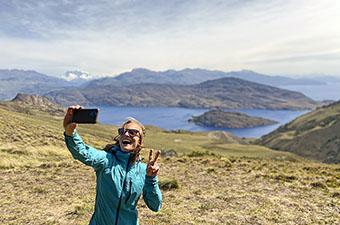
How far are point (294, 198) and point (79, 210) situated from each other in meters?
8.82

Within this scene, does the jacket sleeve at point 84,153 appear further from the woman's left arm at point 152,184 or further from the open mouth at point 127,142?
the woman's left arm at point 152,184

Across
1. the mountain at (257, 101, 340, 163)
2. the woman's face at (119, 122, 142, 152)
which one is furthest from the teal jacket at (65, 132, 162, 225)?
the mountain at (257, 101, 340, 163)

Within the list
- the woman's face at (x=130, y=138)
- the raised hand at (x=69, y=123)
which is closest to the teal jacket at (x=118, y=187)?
the woman's face at (x=130, y=138)

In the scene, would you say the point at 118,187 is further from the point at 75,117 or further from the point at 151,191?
the point at 75,117

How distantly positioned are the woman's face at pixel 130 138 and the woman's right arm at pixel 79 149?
0.95 feet

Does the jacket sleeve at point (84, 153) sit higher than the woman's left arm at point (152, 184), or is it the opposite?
the jacket sleeve at point (84, 153)

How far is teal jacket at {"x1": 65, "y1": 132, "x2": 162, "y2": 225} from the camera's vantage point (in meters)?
5.00

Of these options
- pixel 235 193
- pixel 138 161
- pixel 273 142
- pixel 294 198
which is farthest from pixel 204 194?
pixel 273 142

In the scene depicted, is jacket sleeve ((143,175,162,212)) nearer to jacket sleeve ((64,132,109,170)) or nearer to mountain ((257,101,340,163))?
jacket sleeve ((64,132,109,170))

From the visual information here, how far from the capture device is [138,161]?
5.25 metres

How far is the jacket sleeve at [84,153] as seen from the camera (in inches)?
184

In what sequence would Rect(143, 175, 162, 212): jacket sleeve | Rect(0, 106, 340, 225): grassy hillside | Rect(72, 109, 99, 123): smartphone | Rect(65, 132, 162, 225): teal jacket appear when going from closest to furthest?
Rect(72, 109, 99, 123): smartphone < Rect(65, 132, 162, 225): teal jacket < Rect(143, 175, 162, 212): jacket sleeve < Rect(0, 106, 340, 225): grassy hillside

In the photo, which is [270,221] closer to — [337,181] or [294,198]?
[294,198]

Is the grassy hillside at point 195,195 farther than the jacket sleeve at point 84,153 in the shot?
Yes
